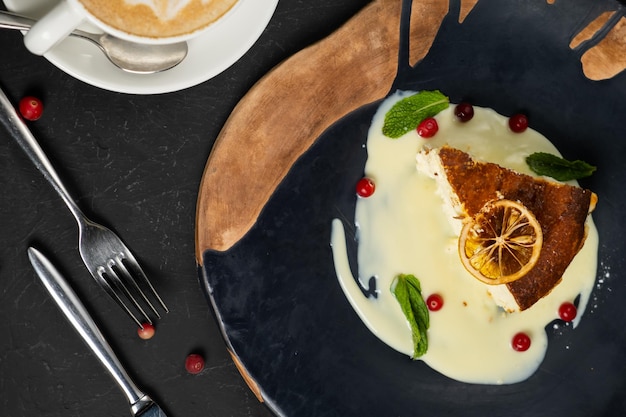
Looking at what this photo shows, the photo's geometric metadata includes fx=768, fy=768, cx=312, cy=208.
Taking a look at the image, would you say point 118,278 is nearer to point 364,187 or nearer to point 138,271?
point 138,271

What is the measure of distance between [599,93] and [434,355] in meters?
0.88

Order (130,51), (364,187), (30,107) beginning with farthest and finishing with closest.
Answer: (364,187), (30,107), (130,51)

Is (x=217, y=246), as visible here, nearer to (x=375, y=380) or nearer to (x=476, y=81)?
(x=375, y=380)

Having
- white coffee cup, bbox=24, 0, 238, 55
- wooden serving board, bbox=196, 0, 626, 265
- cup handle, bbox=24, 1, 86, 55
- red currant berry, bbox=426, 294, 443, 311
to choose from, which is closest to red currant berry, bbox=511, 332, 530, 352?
red currant berry, bbox=426, 294, 443, 311

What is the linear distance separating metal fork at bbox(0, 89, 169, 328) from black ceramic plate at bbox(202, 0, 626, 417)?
21 cm

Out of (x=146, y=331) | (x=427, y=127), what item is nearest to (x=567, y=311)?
(x=427, y=127)

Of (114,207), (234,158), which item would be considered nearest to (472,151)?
(234,158)

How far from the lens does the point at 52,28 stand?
62.3 inches

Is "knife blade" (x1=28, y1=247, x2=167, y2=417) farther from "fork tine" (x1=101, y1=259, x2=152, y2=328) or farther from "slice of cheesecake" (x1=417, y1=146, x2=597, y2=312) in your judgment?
"slice of cheesecake" (x1=417, y1=146, x2=597, y2=312)

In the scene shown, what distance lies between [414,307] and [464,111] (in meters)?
0.57

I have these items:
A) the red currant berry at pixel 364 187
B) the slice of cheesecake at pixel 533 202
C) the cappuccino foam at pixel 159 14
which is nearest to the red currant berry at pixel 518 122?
the slice of cheesecake at pixel 533 202

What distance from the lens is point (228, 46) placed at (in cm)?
185

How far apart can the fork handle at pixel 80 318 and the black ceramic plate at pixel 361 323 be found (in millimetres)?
311

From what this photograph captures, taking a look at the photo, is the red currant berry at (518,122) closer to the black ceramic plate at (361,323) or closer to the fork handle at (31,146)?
Result: the black ceramic plate at (361,323)
